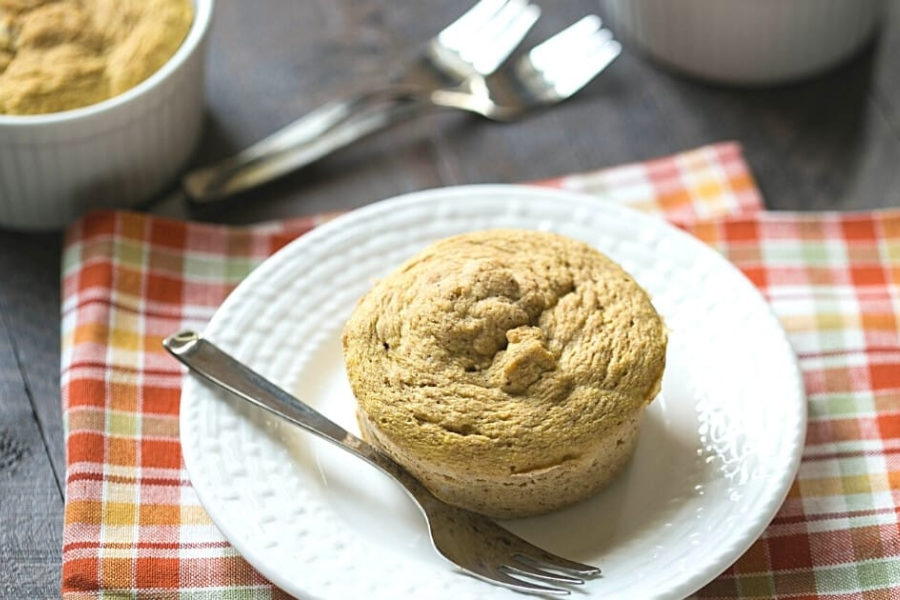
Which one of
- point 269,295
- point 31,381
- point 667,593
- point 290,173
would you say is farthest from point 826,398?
point 31,381

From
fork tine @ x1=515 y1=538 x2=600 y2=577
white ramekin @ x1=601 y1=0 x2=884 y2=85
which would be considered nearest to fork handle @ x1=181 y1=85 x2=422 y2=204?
white ramekin @ x1=601 y1=0 x2=884 y2=85

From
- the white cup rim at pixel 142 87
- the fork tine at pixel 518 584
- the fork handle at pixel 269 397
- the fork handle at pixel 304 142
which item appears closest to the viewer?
the fork tine at pixel 518 584

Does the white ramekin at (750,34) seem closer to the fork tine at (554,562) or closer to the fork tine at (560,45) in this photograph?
the fork tine at (560,45)

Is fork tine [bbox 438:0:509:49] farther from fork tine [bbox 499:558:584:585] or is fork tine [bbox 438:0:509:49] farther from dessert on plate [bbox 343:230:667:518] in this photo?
fork tine [bbox 499:558:584:585]

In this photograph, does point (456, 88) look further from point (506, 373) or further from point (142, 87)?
point (506, 373)

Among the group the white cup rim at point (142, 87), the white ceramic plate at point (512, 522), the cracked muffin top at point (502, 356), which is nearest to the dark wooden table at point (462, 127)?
the white cup rim at point (142, 87)

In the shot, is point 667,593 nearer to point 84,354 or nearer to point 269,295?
point 269,295
